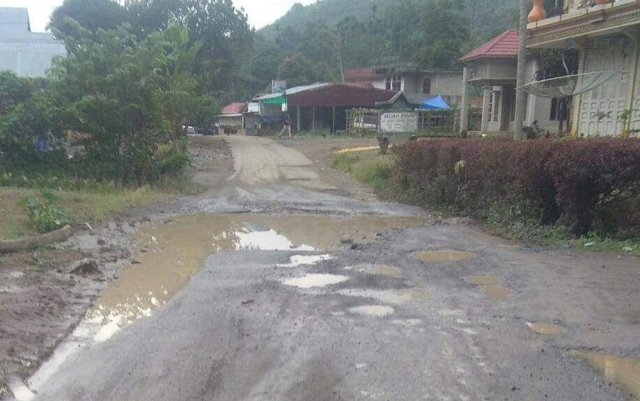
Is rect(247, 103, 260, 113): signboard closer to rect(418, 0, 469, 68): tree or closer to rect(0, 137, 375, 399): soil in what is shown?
rect(418, 0, 469, 68): tree

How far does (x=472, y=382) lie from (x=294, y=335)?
5.59 feet

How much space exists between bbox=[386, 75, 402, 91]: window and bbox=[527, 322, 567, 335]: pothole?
52.0 m

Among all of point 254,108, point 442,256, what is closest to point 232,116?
point 254,108

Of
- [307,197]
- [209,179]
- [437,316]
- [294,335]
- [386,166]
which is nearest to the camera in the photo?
[294,335]

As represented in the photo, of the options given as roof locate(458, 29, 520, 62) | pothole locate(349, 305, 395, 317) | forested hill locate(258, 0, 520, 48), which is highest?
forested hill locate(258, 0, 520, 48)

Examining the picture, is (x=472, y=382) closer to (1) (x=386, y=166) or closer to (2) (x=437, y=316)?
(2) (x=437, y=316)

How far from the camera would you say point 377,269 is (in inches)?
315

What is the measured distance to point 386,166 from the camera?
18828 millimetres

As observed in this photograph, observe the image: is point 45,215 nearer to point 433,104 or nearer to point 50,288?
point 50,288

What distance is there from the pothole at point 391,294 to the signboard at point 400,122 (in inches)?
969

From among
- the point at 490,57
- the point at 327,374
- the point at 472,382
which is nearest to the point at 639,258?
the point at 472,382

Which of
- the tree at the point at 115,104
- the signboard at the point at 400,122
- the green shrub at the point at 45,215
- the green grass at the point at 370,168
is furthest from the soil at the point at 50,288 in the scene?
the signboard at the point at 400,122

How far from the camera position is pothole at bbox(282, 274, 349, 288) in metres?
7.31

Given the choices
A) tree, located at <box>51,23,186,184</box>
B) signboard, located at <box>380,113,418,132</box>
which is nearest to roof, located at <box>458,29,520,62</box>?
signboard, located at <box>380,113,418,132</box>
